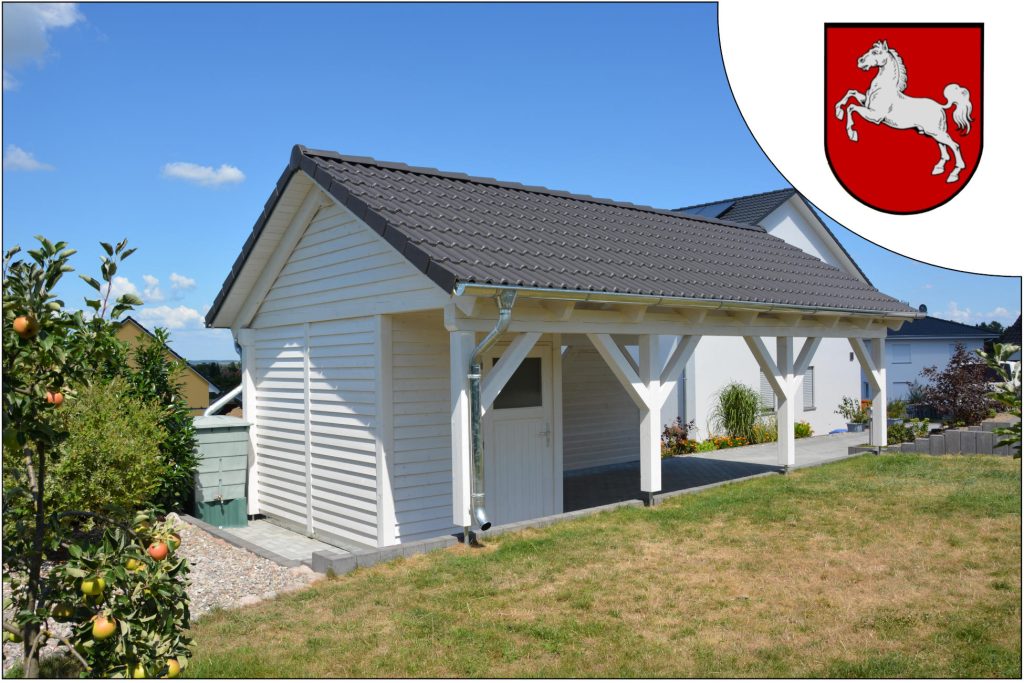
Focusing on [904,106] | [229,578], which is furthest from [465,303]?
[904,106]

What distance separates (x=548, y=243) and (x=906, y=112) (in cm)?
516

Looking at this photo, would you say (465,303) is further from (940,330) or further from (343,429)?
(940,330)

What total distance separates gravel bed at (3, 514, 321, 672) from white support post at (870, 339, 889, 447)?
33.9ft

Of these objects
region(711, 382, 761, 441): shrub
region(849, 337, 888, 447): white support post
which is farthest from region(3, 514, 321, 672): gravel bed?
region(711, 382, 761, 441): shrub

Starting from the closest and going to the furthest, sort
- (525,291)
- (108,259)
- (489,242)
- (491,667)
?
(108,259)
(491,667)
(525,291)
(489,242)

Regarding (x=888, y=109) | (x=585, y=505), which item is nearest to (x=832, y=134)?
(x=888, y=109)

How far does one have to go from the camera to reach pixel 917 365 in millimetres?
33062

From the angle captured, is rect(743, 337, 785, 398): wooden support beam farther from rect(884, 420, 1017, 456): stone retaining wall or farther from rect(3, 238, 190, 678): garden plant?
rect(3, 238, 190, 678): garden plant

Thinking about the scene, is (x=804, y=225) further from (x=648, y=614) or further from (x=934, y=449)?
(x=648, y=614)

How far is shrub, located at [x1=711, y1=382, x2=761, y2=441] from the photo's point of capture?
58.0 feet

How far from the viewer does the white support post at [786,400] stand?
11.8 m

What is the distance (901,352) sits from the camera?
33.7 metres

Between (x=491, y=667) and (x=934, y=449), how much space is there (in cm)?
1163

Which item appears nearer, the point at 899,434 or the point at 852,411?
the point at 899,434
